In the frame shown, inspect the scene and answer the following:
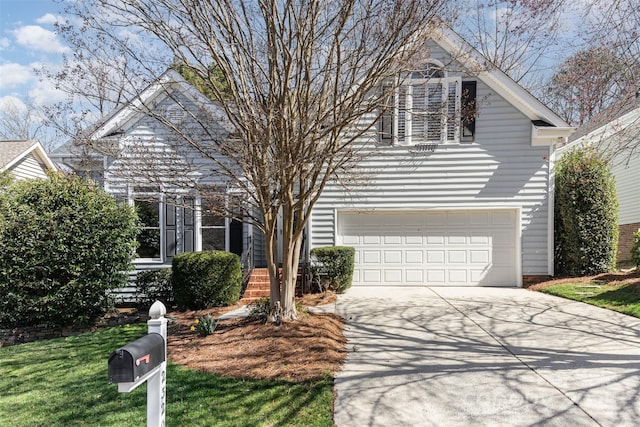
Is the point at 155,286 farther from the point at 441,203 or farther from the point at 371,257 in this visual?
the point at 441,203

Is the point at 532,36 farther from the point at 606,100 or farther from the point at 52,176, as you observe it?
the point at 52,176

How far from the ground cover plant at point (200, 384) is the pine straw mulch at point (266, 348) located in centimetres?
1

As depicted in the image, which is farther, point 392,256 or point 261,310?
point 392,256

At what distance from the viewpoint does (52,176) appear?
8.69 meters

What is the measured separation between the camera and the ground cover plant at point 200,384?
389 cm

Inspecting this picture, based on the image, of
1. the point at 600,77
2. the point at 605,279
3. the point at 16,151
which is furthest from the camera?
the point at 16,151

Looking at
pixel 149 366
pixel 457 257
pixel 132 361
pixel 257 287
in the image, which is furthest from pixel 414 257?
pixel 132 361

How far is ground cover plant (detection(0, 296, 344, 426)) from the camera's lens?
153 inches

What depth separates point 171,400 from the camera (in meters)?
4.22

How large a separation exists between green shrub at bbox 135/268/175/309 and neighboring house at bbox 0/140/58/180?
8.20 m

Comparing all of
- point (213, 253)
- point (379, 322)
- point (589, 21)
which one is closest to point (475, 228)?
point (379, 322)

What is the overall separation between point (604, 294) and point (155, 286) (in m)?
9.79

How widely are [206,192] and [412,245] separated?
657 centimetres

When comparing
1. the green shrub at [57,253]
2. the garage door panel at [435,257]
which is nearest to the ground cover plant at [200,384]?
the green shrub at [57,253]
